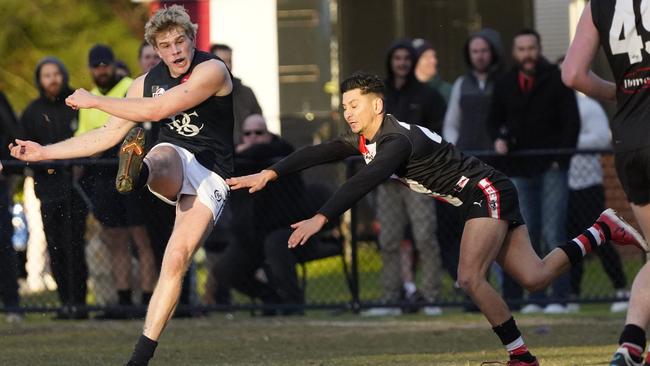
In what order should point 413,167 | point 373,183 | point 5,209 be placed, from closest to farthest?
point 373,183, point 413,167, point 5,209

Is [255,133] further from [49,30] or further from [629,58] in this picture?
[49,30]

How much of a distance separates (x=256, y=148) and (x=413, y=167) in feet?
14.8

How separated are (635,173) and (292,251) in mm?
6405

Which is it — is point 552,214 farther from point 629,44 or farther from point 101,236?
point 629,44

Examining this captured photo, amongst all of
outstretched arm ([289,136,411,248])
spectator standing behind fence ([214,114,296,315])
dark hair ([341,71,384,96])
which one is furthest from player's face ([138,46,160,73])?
outstretched arm ([289,136,411,248])

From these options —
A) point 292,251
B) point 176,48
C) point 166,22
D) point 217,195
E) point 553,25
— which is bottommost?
point 292,251

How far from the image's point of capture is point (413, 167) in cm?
840

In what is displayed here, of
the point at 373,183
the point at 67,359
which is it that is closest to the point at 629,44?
the point at 373,183

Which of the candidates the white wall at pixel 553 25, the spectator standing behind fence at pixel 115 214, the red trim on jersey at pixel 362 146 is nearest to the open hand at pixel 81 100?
the red trim on jersey at pixel 362 146

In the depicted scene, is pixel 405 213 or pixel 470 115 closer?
pixel 405 213

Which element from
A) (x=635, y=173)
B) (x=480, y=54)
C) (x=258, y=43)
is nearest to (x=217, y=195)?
(x=635, y=173)

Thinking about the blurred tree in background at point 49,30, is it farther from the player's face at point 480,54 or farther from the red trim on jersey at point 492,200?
the red trim on jersey at point 492,200

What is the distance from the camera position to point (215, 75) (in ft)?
27.9

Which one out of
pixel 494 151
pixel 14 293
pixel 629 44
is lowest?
pixel 14 293
